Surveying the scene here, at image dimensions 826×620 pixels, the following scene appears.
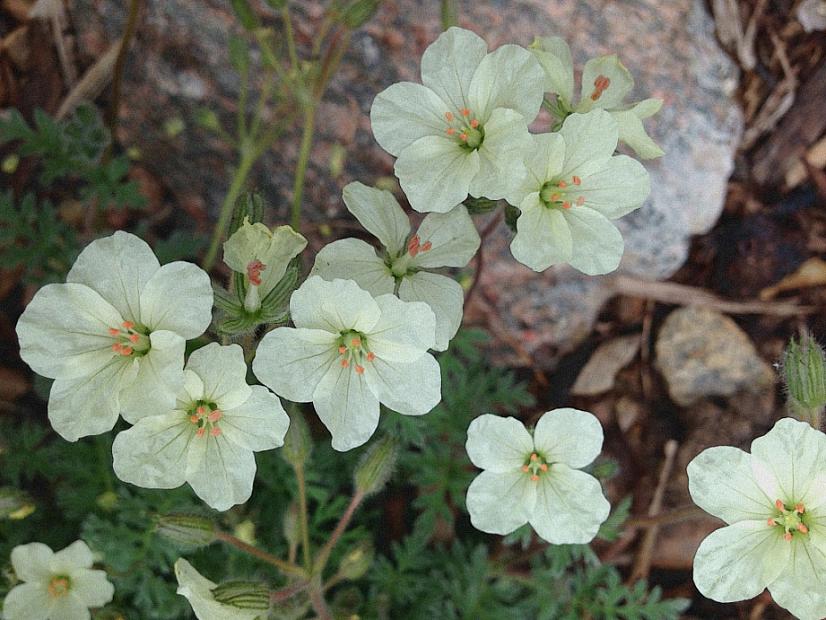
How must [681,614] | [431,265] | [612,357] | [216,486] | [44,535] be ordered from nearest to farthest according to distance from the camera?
[216,486], [431,265], [44,535], [681,614], [612,357]

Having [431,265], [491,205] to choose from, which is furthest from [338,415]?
[491,205]

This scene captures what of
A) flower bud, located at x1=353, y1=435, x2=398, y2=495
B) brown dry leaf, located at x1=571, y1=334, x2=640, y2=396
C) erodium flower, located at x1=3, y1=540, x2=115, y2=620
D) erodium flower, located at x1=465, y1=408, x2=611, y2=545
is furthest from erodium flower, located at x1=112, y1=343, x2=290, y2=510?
brown dry leaf, located at x1=571, y1=334, x2=640, y2=396

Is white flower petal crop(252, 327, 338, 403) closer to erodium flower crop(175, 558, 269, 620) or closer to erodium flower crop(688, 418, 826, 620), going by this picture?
erodium flower crop(175, 558, 269, 620)

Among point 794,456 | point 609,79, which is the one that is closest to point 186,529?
point 794,456

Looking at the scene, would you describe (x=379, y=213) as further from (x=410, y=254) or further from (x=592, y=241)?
(x=592, y=241)

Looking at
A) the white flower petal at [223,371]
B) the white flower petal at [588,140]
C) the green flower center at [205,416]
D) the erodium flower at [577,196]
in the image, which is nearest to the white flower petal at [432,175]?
the erodium flower at [577,196]

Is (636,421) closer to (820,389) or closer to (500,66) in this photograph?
(820,389)

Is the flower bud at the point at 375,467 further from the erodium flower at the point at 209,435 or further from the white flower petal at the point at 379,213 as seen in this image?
the white flower petal at the point at 379,213
